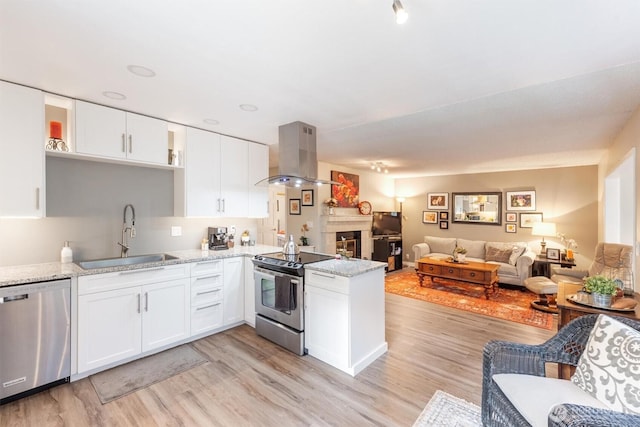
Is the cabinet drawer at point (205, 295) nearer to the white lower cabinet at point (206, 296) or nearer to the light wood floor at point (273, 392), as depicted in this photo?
the white lower cabinet at point (206, 296)

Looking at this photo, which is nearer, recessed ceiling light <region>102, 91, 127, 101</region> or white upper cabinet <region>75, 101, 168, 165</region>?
recessed ceiling light <region>102, 91, 127, 101</region>

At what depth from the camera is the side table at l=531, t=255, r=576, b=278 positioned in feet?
16.5

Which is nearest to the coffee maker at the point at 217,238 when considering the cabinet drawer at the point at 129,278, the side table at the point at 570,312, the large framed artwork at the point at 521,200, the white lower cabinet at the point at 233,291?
the white lower cabinet at the point at 233,291

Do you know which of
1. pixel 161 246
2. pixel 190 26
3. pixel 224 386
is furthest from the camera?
pixel 161 246

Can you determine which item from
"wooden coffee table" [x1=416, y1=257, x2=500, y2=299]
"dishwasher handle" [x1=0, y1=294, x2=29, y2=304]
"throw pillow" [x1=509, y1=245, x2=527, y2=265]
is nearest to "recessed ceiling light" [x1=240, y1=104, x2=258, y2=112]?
"dishwasher handle" [x1=0, y1=294, x2=29, y2=304]

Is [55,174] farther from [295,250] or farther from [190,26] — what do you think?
[295,250]

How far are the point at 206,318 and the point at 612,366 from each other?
10.8 ft

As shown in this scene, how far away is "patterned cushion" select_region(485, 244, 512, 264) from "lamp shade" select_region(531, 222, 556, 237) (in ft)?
1.94

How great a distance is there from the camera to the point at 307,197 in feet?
20.0

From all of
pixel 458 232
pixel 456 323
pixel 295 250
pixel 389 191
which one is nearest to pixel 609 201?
pixel 458 232

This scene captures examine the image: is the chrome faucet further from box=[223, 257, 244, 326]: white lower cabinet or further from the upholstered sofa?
the upholstered sofa

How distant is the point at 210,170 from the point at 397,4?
291cm

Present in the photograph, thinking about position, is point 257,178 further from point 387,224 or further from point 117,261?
point 387,224

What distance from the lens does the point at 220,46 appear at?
179 cm
